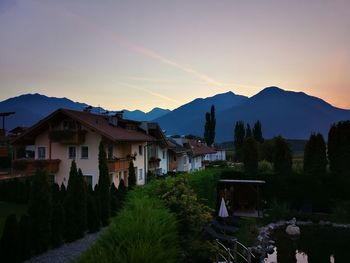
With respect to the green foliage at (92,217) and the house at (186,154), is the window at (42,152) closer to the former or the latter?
Result: the green foliage at (92,217)

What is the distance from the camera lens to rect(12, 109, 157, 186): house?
30031 millimetres

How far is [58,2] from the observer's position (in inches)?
749

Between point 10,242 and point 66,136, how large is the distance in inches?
735

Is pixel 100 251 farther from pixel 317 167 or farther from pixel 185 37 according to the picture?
pixel 317 167

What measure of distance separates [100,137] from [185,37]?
11796 mm

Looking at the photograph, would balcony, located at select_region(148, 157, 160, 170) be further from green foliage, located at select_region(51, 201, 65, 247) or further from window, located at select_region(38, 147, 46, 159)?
green foliage, located at select_region(51, 201, 65, 247)

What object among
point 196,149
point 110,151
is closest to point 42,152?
point 110,151

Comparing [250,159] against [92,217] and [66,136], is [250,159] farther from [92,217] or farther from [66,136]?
[92,217]

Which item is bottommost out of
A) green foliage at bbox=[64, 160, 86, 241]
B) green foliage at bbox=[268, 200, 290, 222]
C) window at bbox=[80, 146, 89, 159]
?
green foliage at bbox=[268, 200, 290, 222]

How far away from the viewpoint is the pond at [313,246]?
56.8 feet

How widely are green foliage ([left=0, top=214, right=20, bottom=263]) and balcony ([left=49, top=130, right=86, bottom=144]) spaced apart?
18266 millimetres

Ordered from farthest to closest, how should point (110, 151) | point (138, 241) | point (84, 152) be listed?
point (110, 151) → point (84, 152) → point (138, 241)

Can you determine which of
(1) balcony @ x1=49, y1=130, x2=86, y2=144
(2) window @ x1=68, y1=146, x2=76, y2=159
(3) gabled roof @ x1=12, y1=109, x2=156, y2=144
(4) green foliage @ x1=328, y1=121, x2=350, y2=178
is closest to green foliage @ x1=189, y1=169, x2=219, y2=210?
(3) gabled roof @ x1=12, y1=109, x2=156, y2=144

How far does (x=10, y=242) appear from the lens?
1213 centimetres
